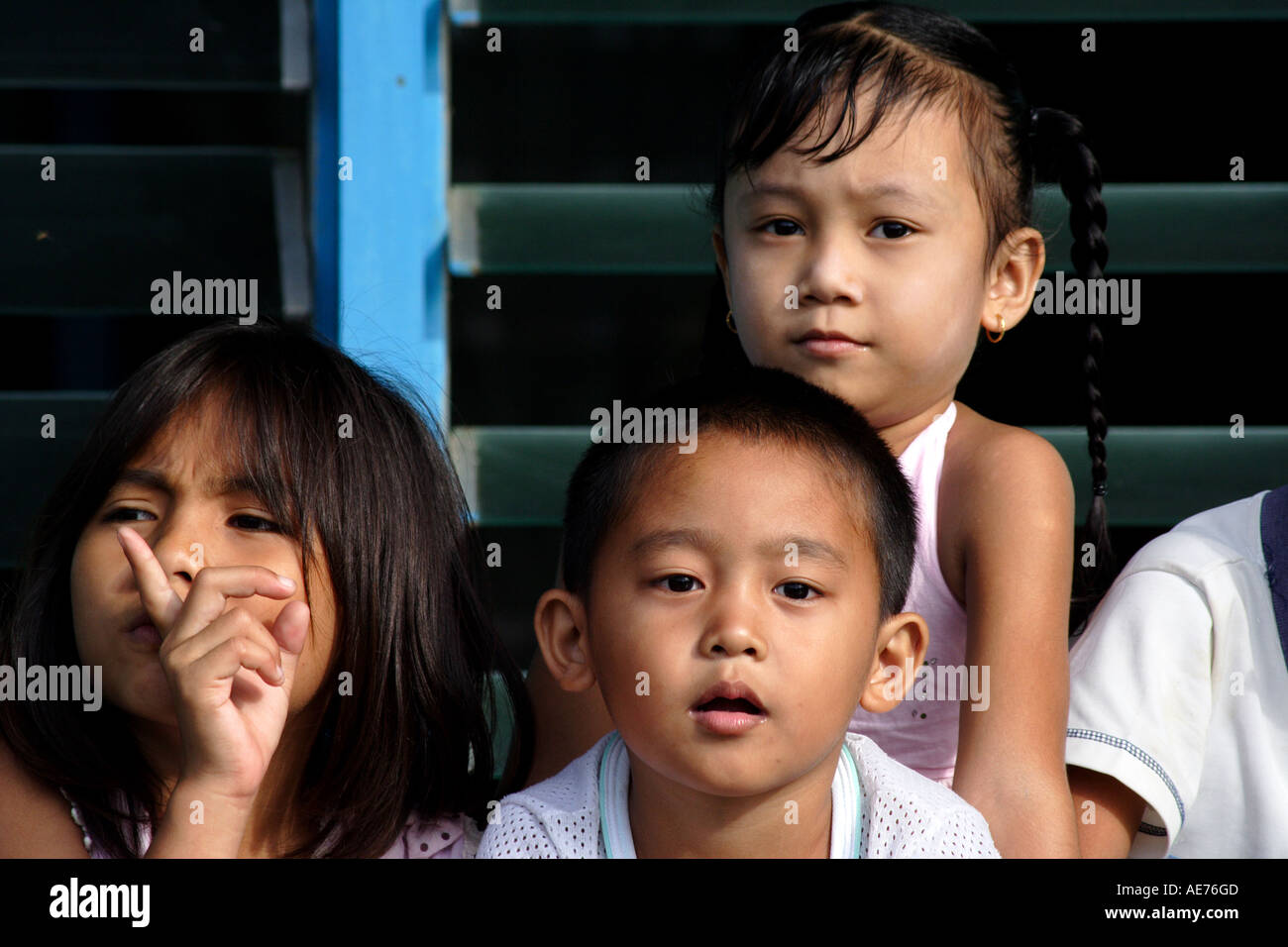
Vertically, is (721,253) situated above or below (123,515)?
above

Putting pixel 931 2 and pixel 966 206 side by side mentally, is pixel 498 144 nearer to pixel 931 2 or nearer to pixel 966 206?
pixel 931 2

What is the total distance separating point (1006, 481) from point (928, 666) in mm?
267

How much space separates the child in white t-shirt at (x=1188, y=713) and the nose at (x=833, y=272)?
1.73 feet

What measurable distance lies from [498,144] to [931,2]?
1105 millimetres

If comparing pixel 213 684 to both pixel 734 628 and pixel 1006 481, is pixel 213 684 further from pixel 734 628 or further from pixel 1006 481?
pixel 1006 481

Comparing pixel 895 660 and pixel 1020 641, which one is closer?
pixel 895 660

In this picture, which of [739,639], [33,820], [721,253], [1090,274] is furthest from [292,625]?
[1090,274]

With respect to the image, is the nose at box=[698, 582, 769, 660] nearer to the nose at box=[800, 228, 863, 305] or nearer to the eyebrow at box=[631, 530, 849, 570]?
the eyebrow at box=[631, 530, 849, 570]

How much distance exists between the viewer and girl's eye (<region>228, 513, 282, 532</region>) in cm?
171

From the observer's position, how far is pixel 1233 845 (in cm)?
181

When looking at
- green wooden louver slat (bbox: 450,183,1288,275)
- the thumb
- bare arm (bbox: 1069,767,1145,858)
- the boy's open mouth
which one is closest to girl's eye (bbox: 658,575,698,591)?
the boy's open mouth

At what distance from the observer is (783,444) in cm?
162

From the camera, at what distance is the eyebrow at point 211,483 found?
5.61ft

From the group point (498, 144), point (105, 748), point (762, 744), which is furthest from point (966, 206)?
point (498, 144)
